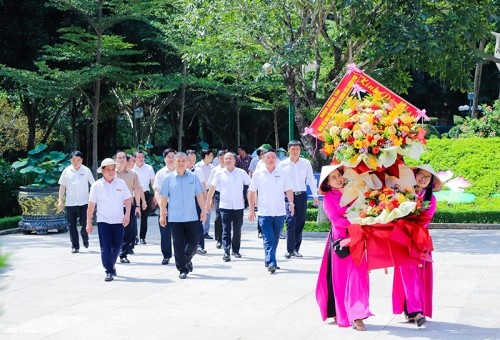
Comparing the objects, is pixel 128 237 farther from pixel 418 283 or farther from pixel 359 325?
pixel 418 283

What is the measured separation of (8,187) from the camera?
20812mm

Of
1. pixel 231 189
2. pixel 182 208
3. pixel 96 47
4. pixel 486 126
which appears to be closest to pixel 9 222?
pixel 96 47

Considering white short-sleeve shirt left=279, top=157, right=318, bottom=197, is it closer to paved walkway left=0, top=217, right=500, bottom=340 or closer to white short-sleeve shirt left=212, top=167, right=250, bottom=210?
white short-sleeve shirt left=212, top=167, right=250, bottom=210

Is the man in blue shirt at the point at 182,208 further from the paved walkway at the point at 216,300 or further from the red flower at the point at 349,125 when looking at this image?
the red flower at the point at 349,125

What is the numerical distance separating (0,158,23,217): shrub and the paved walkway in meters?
6.64

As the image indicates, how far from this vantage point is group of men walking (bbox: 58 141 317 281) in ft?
38.3

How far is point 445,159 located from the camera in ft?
76.6

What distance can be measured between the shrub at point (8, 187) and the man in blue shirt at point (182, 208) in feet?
33.1

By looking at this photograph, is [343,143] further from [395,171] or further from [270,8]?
[270,8]

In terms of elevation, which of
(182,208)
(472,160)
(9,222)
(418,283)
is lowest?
(418,283)

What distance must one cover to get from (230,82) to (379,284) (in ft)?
86.0

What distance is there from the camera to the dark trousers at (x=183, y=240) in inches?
458

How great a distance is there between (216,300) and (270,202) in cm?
283

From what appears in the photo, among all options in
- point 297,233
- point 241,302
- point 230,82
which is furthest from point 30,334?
point 230,82
